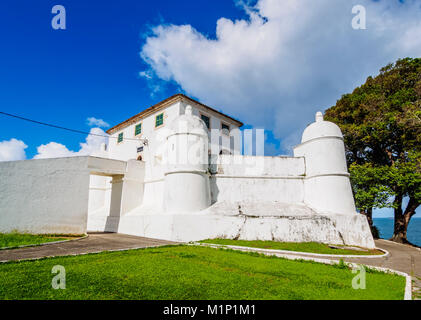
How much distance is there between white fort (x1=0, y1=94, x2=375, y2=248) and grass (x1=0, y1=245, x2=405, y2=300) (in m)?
5.74

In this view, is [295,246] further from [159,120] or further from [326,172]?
[159,120]

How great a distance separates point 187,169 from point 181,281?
926cm

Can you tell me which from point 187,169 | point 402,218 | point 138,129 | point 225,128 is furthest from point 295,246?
point 138,129

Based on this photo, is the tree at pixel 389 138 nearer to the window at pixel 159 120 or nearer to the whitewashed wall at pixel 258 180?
the whitewashed wall at pixel 258 180

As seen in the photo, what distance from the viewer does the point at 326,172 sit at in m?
14.9

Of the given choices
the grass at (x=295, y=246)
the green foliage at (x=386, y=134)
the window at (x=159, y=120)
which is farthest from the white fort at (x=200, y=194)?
the green foliage at (x=386, y=134)

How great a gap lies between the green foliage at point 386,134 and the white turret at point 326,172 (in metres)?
4.38

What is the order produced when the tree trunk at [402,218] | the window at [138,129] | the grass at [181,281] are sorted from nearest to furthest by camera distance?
the grass at [181,281], the tree trunk at [402,218], the window at [138,129]

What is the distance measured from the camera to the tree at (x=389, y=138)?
1680cm

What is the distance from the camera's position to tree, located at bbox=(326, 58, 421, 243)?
1680 cm

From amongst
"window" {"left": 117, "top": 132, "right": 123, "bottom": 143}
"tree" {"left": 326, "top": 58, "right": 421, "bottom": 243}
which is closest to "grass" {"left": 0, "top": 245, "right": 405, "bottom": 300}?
"tree" {"left": 326, "top": 58, "right": 421, "bottom": 243}

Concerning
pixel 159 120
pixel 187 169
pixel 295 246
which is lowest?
pixel 295 246

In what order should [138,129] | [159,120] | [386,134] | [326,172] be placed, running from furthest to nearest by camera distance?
1. [138,129]
2. [159,120]
3. [386,134]
4. [326,172]

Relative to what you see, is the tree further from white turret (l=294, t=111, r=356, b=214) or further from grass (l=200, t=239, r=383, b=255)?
grass (l=200, t=239, r=383, b=255)
